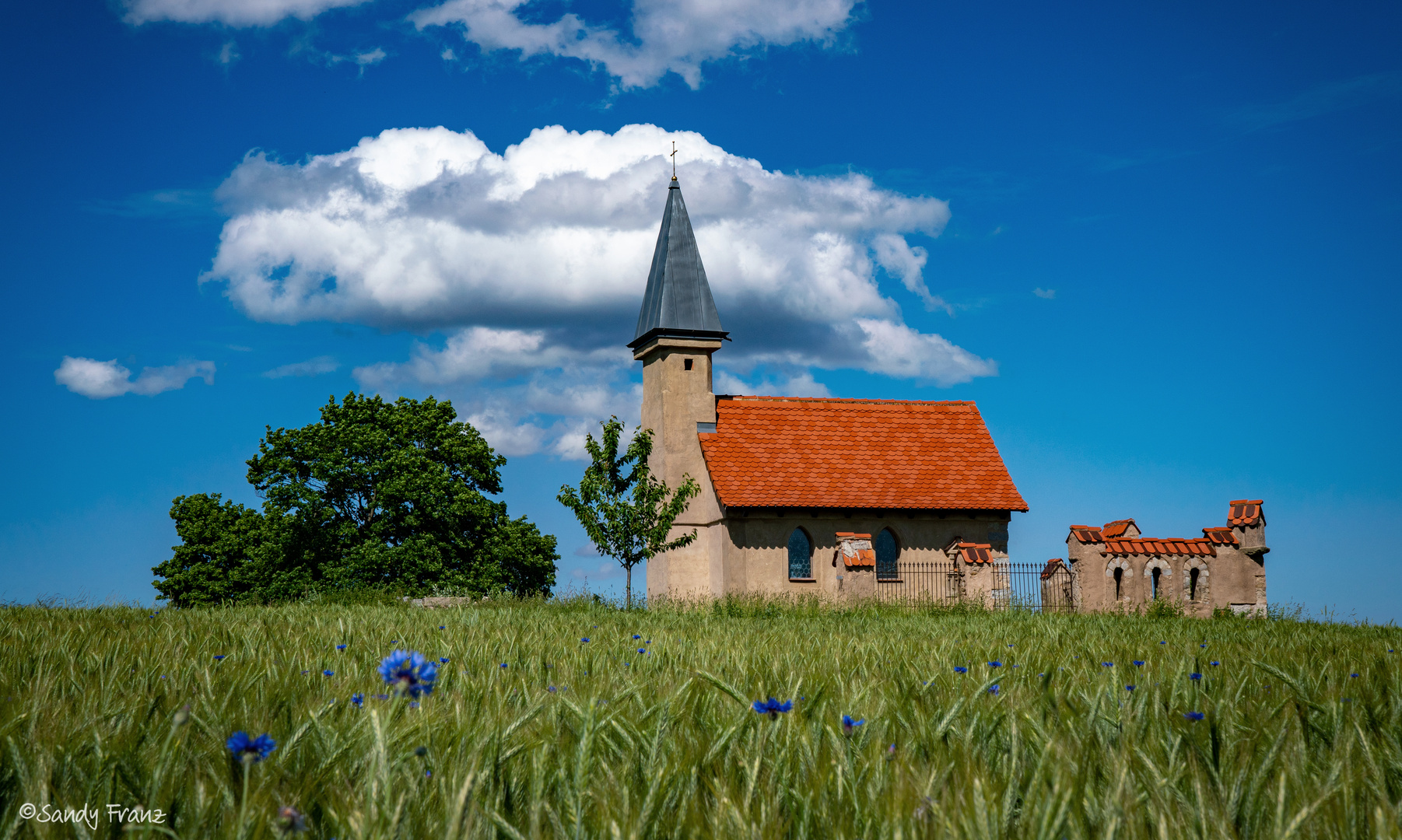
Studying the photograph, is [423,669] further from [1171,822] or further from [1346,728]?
[1346,728]

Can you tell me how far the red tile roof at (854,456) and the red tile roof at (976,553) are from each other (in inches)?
169

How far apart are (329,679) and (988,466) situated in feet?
101

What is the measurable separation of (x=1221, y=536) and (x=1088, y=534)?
3.06 meters

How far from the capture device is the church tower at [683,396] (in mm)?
31703

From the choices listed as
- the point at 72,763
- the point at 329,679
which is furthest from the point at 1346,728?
the point at 329,679

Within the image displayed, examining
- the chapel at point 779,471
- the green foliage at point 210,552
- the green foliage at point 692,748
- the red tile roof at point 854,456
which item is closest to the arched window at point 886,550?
the chapel at point 779,471

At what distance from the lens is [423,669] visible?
2273 millimetres

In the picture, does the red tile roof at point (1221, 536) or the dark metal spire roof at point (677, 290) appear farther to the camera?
the dark metal spire roof at point (677, 290)

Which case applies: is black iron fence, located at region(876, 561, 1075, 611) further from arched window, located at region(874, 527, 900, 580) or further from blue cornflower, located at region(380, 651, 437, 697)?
blue cornflower, located at region(380, 651, 437, 697)

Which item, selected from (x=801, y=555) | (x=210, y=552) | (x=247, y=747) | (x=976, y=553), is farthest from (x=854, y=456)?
(x=247, y=747)

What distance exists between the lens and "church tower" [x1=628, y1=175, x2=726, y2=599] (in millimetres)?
31703

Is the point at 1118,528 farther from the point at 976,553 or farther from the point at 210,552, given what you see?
the point at 210,552

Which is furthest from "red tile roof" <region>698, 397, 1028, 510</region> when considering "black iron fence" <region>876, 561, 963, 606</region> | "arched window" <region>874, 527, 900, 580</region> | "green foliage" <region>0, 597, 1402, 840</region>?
"green foliage" <region>0, 597, 1402, 840</region>

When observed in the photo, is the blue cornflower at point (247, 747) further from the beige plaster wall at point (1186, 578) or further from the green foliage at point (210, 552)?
the green foliage at point (210, 552)
